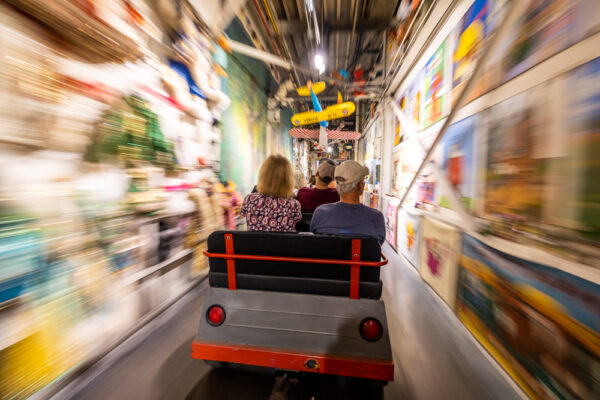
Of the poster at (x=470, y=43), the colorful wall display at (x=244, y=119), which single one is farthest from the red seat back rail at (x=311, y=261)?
the colorful wall display at (x=244, y=119)

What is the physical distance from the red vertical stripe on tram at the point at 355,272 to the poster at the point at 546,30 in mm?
1356

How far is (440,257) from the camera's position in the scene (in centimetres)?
224

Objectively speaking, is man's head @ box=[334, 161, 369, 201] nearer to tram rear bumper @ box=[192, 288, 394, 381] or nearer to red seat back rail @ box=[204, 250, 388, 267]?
red seat back rail @ box=[204, 250, 388, 267]

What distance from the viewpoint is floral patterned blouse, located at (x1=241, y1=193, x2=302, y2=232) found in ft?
5.76

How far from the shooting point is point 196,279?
2541 mm

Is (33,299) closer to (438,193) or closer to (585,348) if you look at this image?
(585,348)

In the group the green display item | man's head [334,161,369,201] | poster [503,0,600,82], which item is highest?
poster [503,0,600,82]

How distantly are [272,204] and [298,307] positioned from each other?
76cm

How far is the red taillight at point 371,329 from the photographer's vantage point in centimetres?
124

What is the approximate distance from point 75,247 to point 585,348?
252 centimetres

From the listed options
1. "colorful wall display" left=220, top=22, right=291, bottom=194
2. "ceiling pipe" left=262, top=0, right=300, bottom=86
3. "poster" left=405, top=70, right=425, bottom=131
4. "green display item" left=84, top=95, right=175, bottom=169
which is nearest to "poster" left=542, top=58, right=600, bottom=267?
"poster" left=405, top=70, right=425, bottom=131

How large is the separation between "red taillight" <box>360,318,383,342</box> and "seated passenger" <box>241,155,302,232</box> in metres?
0.83

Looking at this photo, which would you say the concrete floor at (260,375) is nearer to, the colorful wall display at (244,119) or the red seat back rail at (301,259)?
the red seat back rail at (301,259)

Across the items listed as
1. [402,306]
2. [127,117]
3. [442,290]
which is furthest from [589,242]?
[127,117]
